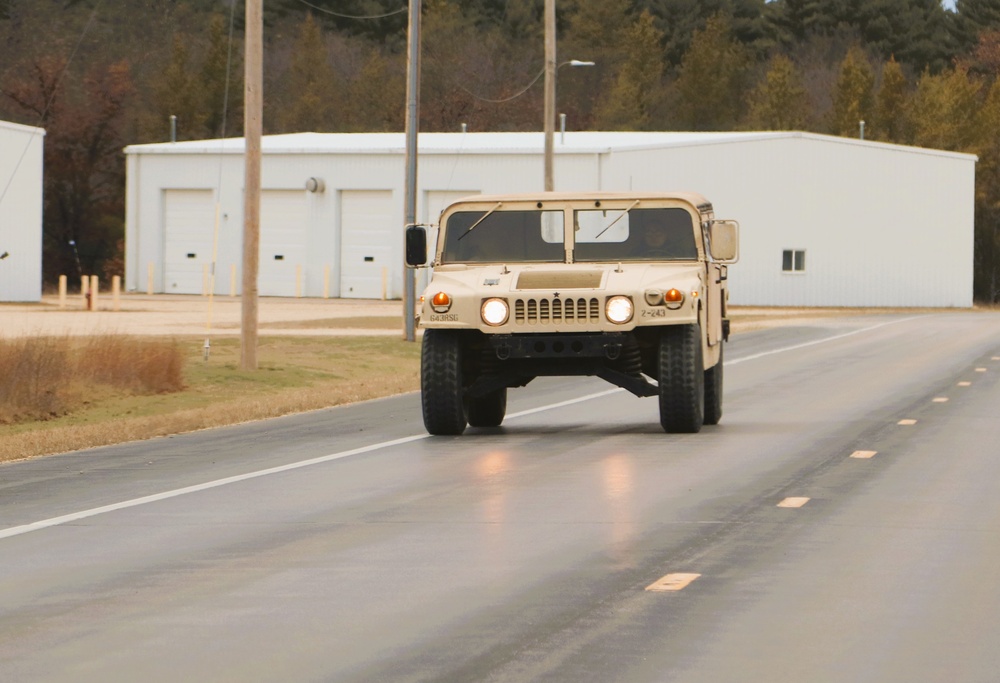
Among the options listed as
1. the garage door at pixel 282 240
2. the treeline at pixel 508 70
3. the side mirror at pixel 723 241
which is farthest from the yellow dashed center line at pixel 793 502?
the treeline at pixel 508 70

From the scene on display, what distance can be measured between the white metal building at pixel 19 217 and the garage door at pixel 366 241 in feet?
44.0

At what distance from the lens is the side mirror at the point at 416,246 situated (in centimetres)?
1864

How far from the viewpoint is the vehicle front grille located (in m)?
17.6

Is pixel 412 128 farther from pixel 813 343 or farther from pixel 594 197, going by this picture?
pixel 594 197

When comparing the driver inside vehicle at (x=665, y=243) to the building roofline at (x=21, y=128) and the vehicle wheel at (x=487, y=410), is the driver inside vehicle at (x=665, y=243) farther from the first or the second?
the building roofline at (x=21, y=128)

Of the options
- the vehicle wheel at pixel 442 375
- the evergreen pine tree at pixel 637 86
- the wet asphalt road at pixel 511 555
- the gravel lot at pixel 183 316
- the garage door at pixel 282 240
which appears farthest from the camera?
the evergreen pine tree at pixel 637 86

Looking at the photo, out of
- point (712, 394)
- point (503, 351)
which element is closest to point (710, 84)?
point (712, 394)

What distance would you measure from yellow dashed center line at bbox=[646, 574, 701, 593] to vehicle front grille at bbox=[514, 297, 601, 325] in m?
7.74

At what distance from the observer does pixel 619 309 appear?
1753 centimetres

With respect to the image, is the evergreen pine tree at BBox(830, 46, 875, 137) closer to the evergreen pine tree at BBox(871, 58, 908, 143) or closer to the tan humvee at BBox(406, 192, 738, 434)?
the evergreen pine tree at BBox(871, 58, 908, 143)

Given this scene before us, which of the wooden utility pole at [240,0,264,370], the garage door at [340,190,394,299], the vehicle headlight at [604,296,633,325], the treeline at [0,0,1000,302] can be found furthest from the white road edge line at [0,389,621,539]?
the treeline at [0,0,1000,302]

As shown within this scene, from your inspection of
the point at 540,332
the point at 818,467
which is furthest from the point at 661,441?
the point at 818,467

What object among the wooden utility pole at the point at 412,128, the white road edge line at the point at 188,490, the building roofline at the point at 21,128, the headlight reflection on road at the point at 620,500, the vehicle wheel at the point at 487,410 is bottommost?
the white road edge line at the point at 188,490

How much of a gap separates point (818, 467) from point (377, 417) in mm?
7088
